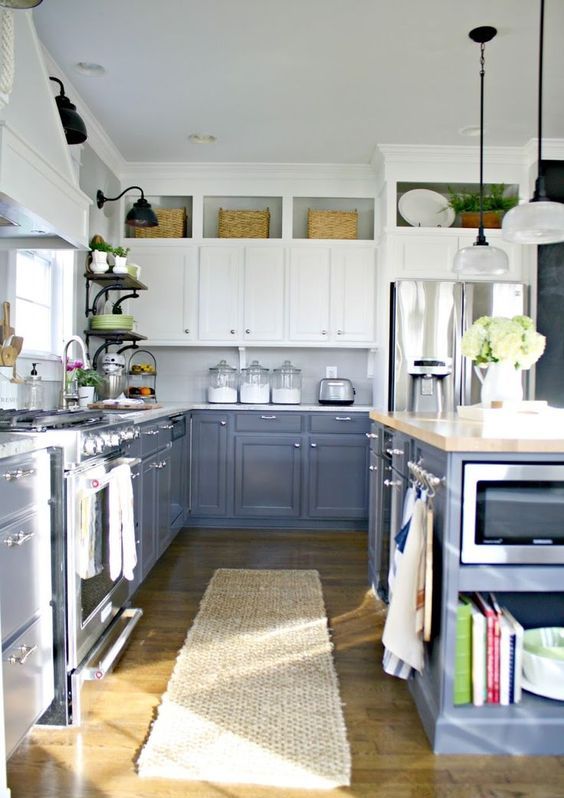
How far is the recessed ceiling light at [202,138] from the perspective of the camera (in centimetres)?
421

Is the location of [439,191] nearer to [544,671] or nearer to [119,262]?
[119,262]

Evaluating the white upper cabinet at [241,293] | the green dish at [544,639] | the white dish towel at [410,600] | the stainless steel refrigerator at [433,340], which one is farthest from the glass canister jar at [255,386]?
the green dish at [544,639]

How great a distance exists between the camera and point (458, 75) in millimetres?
3363

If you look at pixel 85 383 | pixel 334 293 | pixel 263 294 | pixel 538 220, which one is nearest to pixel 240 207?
pixel 263 294

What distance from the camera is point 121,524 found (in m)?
2.36

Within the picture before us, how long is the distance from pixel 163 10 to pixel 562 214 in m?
2.01

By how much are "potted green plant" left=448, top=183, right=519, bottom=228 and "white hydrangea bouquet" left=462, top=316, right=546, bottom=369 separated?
95.2 inches

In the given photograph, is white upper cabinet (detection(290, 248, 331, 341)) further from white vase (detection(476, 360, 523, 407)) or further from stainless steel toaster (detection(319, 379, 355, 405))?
white vase (detection(476, 360, 523, 407))

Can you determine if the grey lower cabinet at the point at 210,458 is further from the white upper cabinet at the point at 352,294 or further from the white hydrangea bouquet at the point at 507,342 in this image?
the white hydrangea bouquet at the point at 507,342

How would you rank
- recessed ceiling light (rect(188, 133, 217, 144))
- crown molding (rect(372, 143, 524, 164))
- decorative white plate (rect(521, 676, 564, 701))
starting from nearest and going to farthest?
1. decorative white plate (rect(521, 676, 564, 701))
2. recessed ceiling light (rect(188, 133, 217, 144))
3. crown molding (rect(372, 143, 524, 164))

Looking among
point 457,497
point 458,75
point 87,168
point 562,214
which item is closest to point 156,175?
point 87,168

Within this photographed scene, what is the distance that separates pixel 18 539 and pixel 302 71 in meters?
2.89

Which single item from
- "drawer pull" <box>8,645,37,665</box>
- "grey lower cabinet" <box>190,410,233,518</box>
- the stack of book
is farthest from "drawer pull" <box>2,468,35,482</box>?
"grey lower cabinet" <box>190,410,233,518</box>

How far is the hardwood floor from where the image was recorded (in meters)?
1.59
